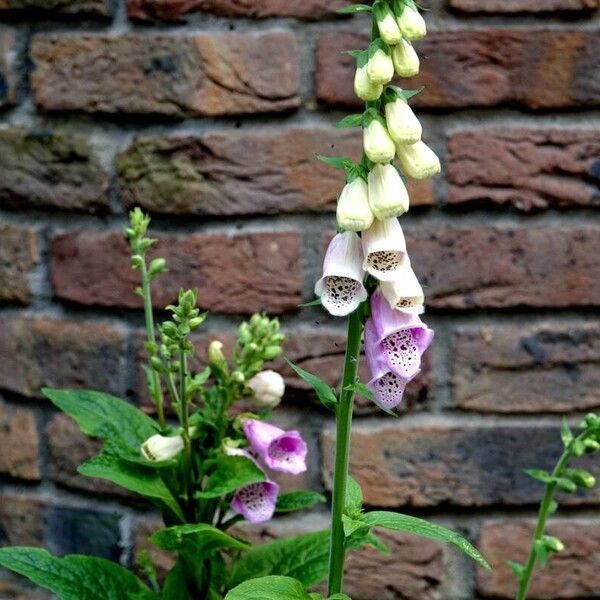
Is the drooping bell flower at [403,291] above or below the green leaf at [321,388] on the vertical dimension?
above

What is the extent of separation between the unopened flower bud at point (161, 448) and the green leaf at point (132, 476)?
11 millimetres

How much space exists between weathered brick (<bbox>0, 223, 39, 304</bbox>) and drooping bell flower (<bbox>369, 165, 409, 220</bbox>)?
43cm

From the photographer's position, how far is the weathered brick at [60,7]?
77 centimetres

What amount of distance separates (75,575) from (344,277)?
244 mm

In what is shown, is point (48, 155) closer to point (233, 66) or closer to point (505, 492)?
point (233, 66)

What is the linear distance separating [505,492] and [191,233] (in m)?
0.33

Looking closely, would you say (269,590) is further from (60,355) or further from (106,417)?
(60,355)

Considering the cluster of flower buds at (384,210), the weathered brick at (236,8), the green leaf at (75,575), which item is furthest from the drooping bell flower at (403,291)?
the weathered brick at (236,8)

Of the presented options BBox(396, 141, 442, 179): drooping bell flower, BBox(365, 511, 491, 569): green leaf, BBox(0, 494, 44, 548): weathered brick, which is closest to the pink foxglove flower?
BBox(365, 511, 491, 569): green leaf

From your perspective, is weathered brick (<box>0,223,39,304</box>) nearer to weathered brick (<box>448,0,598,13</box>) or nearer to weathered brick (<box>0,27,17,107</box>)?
weathered brick (<box>0,27,17,107</box>)

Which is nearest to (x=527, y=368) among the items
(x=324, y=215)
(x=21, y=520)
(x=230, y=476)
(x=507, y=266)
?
(x=507, y=266)

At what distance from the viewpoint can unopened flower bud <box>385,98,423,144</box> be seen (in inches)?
17.3

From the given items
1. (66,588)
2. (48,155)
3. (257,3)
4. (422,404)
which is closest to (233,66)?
(257,3)

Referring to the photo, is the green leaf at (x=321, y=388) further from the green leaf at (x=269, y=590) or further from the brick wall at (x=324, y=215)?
the brick wall at (x=324, y=215)
